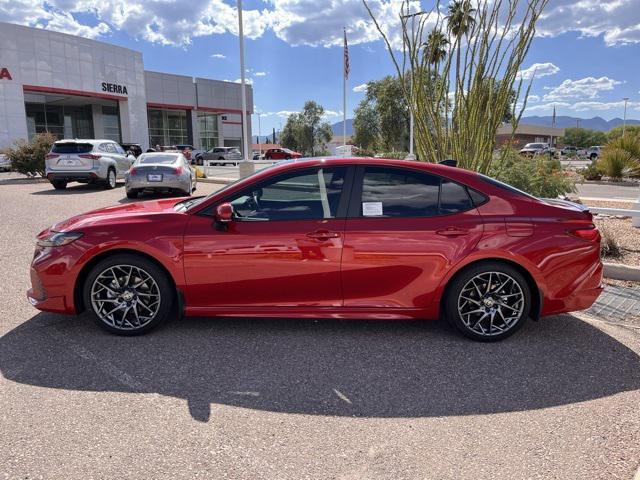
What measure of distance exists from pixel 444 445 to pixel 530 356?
60.0 inches

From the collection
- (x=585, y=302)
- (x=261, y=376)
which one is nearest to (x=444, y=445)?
(x=261, y=376)

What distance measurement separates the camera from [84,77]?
123 ft

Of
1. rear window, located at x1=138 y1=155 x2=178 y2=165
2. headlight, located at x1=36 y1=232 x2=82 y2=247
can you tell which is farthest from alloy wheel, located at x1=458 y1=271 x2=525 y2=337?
rear window, located at x1=138 y1=155 x2=178 y2=165

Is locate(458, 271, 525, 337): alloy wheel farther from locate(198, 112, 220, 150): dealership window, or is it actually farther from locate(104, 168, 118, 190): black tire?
locate(198, 112, 220, 150): dealership window

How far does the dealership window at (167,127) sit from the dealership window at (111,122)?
753 cm

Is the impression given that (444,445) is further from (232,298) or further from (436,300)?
(232,298)

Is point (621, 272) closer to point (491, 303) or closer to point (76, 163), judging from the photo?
point (491, 303)

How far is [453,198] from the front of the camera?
414cm

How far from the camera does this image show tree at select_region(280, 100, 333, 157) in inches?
2655

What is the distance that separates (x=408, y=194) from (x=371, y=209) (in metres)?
0.35

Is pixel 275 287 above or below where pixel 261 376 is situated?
above

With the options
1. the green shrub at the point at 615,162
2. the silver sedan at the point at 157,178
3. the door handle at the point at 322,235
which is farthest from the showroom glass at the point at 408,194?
the green shrub at the point at 615,162

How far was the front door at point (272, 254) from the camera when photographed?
3990 mm

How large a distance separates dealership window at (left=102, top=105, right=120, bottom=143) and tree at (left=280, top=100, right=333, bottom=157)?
89.7ft
